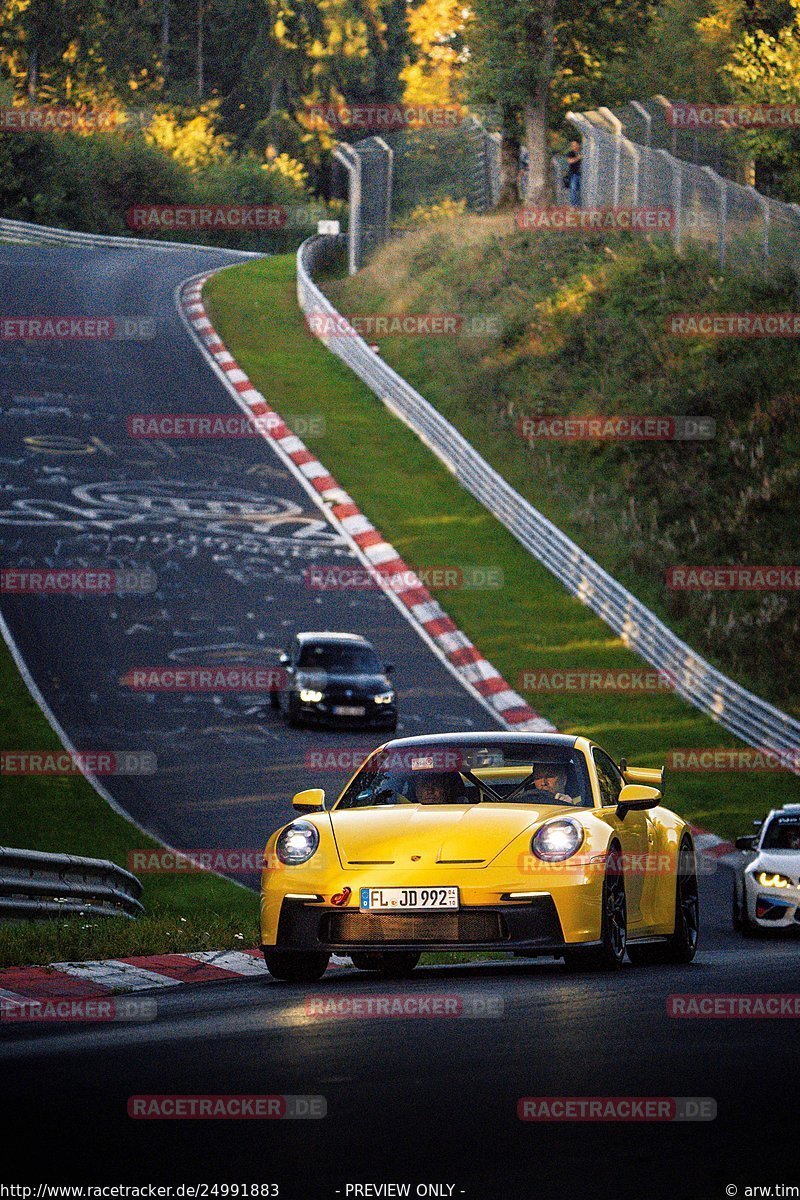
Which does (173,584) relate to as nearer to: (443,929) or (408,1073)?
(443,929)

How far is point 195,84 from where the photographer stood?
360 ft

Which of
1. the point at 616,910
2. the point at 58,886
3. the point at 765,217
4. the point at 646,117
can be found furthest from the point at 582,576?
the point at 616,910

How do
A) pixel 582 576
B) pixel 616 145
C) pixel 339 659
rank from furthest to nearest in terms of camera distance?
1. pixel 616 145
2. pixel 582 576
3. pixel 339 659

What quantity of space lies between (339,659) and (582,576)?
23.1ft

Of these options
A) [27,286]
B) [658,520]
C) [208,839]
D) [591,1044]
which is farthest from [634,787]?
[27,286]

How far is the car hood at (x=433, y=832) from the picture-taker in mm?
10102

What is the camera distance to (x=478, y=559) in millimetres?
33625

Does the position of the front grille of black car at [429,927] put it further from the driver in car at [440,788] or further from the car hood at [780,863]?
the car hood at [780,863]

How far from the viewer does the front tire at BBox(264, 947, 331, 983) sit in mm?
10531

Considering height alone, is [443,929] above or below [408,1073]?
below

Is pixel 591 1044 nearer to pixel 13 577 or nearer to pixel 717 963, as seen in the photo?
pixel 717 963

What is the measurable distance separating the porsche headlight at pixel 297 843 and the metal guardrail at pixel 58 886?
2.31 meters

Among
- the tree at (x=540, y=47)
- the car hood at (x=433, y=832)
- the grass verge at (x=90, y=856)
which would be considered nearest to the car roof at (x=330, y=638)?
the grass verge at (x=90, y=856)

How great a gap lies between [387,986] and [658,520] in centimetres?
2520
